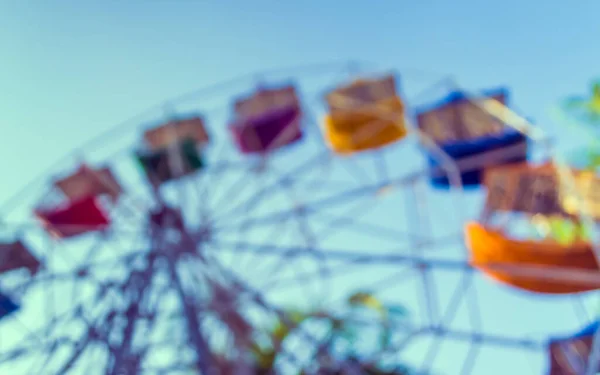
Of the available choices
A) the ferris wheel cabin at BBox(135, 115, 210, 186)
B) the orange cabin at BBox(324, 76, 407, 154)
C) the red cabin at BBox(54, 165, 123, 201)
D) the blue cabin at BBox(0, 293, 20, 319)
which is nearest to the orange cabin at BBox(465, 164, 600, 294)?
the orange cabin at BBox(324, 76, 407, 154)

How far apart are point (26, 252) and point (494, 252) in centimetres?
625

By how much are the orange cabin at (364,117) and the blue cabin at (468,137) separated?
0.42 metres

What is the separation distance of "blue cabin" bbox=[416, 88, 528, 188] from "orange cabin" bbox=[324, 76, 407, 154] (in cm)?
42

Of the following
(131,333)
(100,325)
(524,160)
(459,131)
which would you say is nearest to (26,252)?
(100,325)

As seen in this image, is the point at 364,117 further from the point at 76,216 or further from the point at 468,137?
the point at 76,216

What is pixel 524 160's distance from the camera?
310 inches

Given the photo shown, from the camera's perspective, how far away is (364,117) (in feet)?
30.1

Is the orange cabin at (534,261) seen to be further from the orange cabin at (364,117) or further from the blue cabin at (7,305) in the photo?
→ the blue cabin at (7,305)

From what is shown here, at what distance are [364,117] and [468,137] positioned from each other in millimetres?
1549

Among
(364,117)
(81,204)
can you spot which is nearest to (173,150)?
(81,204)

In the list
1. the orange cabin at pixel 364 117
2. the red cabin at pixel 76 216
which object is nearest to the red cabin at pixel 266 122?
the orange cabin at pixel 364 117

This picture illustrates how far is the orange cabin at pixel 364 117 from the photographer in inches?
349

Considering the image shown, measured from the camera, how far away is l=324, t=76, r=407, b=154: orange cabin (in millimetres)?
8867

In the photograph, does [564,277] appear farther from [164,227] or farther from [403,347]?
[164,227]
